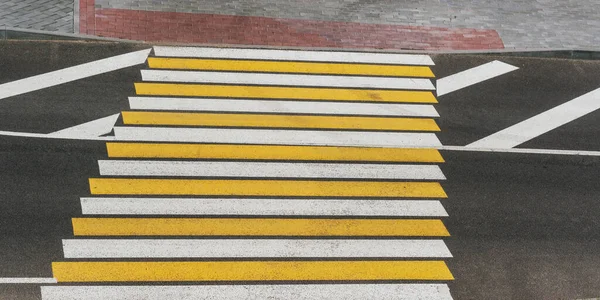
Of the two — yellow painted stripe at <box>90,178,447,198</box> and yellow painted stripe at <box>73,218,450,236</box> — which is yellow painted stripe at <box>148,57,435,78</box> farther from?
yellow painted stripe at <box>73,218,450,236</box>

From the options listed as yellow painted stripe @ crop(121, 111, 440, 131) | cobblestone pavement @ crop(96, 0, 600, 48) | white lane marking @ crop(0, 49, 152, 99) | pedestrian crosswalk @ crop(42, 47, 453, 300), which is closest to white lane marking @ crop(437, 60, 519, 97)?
pedestrian crosswalk @ crop(42, 47, 453, 300)

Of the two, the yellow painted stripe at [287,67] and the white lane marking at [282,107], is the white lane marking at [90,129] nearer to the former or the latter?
the white lane marking at [282,107]

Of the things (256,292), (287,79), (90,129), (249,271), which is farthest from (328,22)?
(256,292)

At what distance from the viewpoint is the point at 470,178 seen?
16.6 meters

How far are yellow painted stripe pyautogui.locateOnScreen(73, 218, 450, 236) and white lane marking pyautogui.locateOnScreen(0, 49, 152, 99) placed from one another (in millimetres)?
4143

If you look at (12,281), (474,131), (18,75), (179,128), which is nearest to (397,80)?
(474,131)

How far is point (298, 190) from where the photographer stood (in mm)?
15789

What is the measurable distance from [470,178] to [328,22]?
6202mm

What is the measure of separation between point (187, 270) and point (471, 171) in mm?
6167

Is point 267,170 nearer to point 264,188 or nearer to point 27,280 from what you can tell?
point 264,188

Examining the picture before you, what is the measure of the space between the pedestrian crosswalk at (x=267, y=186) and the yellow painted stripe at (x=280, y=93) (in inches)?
1.5

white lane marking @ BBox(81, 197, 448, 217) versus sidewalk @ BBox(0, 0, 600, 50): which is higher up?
sidewalk @ BBox(0, 0, 600, 50)

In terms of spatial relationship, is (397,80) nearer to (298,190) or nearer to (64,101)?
(298,190)

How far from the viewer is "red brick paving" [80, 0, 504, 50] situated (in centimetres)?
1962
